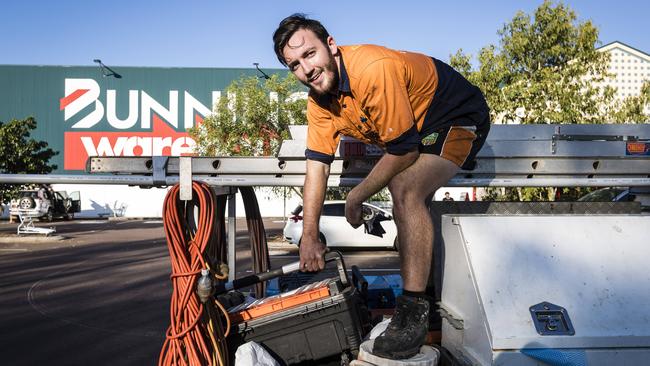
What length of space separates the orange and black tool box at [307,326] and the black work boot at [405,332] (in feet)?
0.91

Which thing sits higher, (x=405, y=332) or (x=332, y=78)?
(x=332, y=78)

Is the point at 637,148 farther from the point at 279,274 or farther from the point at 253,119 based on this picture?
the point at 253,119

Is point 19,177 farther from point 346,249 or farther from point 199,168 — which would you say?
point 346,249

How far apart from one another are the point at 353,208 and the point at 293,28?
0.81 m

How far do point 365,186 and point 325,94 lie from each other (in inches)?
17.1

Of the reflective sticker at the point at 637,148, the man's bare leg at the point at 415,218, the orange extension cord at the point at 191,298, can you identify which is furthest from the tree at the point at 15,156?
the reflective sticker at the point at 637,148

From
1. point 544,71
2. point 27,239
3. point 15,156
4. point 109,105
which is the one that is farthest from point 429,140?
point 109,105

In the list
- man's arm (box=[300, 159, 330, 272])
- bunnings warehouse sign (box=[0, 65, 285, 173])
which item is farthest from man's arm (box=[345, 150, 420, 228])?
bunnings warehouse sign (box=[0, 65, 285, 173])

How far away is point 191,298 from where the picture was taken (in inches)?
84.7

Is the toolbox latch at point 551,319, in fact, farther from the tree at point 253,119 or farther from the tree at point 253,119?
the tree at point 253,119

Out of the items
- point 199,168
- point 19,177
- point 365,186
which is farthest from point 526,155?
point 19,177

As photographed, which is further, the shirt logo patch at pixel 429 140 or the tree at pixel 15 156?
the tree at pixel 15 156

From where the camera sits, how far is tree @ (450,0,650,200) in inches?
535

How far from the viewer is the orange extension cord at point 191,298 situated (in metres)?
2.15
